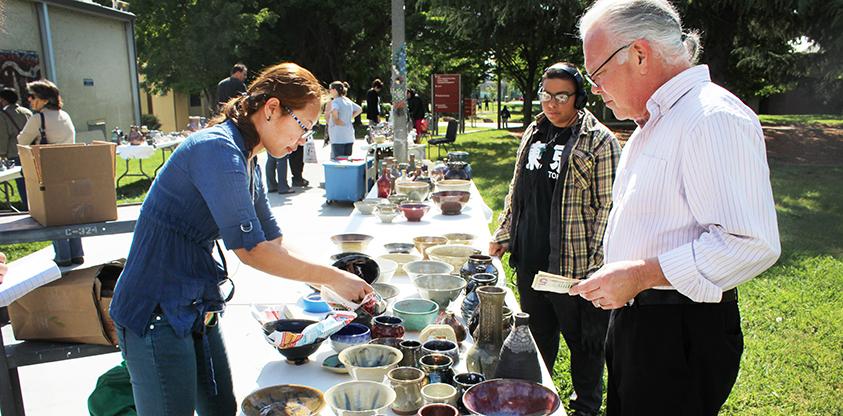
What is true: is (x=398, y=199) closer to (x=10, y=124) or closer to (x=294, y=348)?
(x=294, y=348)

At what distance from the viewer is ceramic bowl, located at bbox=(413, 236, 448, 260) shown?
3404mm

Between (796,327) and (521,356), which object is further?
(796,327)

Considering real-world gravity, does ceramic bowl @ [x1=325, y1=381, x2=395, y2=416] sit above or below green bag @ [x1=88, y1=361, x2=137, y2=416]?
above

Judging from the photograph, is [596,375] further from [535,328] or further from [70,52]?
[70,52]

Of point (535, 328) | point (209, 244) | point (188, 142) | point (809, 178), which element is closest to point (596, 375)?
point (535, 328)

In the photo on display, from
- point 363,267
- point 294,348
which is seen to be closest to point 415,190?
point 363,267

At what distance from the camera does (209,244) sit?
1.71m

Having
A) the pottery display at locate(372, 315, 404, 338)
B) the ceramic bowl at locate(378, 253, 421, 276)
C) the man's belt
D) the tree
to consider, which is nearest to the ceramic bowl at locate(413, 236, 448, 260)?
the ceramic bowl at locate(378, 253, 421, 276)

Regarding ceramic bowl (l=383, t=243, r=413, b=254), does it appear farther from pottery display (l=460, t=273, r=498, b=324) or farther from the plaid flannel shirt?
pottery display (l=460, t=273, r=498, b=324)

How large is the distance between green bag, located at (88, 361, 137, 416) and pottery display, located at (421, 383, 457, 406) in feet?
3.82

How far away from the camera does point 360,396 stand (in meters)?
1.66

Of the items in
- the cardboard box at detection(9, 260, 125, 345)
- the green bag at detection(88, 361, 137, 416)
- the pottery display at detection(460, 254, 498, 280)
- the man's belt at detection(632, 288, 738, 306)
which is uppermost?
the man's belt at detection(632, 288, 738, 306)

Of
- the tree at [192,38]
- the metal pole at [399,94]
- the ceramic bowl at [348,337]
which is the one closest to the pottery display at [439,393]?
the ceramic bowl at [348,337]

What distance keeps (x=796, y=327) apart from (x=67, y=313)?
4.30 meters
